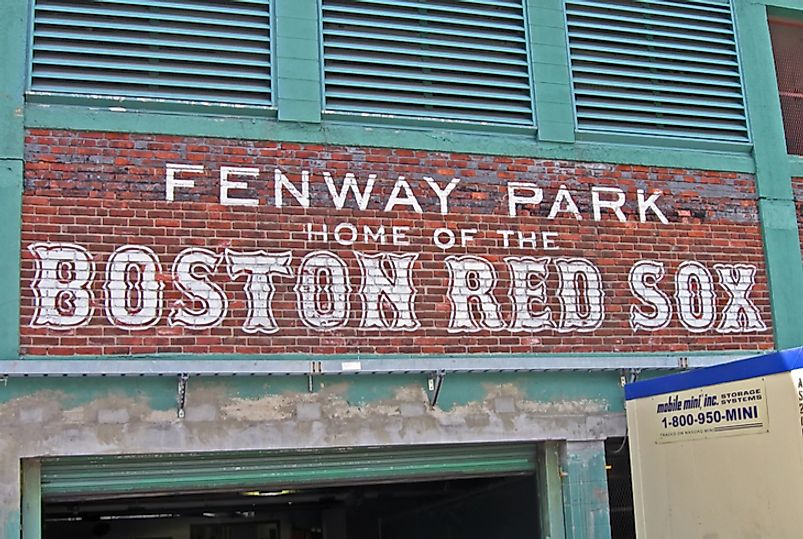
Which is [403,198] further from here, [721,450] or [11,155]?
[721,450]

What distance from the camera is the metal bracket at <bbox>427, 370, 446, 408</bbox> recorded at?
8.91 m

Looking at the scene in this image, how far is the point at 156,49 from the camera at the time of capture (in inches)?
357

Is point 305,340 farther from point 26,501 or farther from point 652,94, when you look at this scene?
point 652,94

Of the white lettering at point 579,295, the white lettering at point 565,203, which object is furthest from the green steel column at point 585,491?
the white lettering at point 565,203

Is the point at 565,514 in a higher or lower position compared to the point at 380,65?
lower

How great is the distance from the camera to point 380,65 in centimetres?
967

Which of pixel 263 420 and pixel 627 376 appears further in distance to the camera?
pixel 627 376

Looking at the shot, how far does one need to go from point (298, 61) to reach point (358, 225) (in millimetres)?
1561

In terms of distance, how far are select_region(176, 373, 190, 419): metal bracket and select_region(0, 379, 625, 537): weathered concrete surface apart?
0.05m

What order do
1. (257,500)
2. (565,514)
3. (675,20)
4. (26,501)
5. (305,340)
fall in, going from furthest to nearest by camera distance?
(257,500) → (675,20) → (565,514) → (305,340) → (26,501)

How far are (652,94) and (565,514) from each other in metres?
4.23

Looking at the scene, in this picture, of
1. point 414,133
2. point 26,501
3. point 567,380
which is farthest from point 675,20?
point 26,501

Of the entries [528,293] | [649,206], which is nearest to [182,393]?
[528,293]

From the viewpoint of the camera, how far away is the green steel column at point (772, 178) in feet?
33.8
